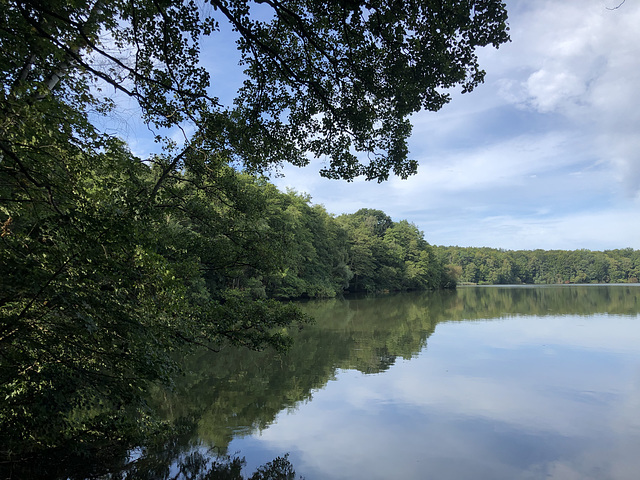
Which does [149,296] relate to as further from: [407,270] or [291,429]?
[407,270]

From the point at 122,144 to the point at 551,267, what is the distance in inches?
4980

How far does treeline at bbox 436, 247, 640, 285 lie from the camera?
10206cm

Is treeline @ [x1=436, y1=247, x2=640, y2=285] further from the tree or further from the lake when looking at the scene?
the tree

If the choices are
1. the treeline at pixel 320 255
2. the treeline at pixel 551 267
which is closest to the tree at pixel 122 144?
the treeline at pixel 320 255

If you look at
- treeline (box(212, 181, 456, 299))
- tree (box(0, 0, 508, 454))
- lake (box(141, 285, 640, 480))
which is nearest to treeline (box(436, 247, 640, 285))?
treeline (box(212, 181, 456, 299))

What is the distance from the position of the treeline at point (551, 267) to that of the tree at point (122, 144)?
3988 inches

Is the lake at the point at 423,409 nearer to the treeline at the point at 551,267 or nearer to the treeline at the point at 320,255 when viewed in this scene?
the treeline at the point at 320,255

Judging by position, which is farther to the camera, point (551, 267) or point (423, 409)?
point (551, 267)

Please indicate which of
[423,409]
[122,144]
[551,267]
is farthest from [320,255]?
[551,267]

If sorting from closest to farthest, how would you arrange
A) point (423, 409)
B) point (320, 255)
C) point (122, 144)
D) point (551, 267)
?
1. point (122, 144)
2. point (423, 409)
3. point (320, 255)
4. point (551, 267)

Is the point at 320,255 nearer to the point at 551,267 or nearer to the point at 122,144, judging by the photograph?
the point at 122,144

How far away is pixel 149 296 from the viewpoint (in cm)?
438

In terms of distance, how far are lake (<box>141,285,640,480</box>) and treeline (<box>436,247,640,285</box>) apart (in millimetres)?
92274

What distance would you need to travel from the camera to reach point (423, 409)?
869cm
